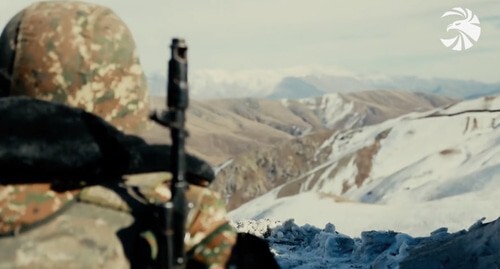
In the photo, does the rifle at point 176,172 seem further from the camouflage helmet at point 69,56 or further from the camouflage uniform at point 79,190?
the camouflage helmet at point 69,56

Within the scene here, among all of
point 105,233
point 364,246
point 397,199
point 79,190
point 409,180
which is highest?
point 79,190

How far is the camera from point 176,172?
2.21 meters

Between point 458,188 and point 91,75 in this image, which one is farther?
point 458,188

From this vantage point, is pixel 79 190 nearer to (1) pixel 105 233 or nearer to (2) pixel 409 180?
(1) pixel 105 233

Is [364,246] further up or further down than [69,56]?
further down

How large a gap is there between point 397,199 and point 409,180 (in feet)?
6.79

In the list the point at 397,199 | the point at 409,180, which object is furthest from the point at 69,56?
the point at 409,180

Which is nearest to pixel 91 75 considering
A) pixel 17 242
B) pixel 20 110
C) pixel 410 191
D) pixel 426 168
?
pixel 20 110

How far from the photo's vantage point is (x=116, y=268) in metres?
2.26

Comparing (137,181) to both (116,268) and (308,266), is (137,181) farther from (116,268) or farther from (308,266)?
(308,266)

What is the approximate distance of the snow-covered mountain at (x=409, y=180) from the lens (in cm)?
1534

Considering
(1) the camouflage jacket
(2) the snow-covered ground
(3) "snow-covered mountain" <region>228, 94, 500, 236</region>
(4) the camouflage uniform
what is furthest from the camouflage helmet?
(3) "snow-covered mountain" <region>228, 94, 500, 236</region>

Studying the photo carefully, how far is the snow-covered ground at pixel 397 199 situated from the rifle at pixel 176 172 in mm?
7530

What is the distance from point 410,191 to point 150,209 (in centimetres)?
1993
